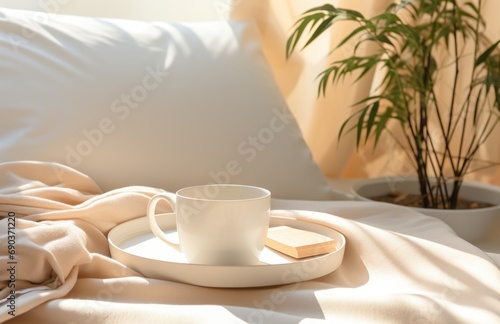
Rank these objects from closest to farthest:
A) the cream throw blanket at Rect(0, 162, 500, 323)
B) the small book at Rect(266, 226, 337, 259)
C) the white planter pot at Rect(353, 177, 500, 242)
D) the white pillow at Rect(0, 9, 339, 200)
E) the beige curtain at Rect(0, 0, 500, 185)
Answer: the cream throw blanket at Rect(0, 162, 500, 323) → the small book at Rect(266, 226, 337, 259) → the white pillow at Rect(0, 9, 339, 200) → the white planter pot at Rect(353, 177, 500, 242) → the beige curtain at Rect(0, 0, 500, 185)

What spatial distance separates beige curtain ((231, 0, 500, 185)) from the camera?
5.39ft

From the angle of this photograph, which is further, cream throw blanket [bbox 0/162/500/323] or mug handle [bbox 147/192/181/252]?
mug handle [bbox 147/192/181/252]

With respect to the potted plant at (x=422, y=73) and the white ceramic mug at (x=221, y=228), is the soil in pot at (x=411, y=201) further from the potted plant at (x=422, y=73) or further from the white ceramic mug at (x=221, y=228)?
the white ceramic mug at (x=221, y=228)

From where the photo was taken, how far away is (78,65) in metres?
1.14

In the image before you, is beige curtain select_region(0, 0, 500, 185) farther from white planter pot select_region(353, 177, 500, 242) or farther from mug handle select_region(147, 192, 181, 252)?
mug handle select_region(147, 192, 181, 252)

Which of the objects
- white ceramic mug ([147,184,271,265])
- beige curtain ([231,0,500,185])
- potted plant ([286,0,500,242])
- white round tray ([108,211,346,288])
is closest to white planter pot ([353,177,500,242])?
potted plant ([286,0,500,242])

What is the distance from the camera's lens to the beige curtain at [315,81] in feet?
5.39

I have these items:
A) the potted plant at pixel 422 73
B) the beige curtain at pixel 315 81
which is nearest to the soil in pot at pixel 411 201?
Answer: the potted plant at pixel 422 73

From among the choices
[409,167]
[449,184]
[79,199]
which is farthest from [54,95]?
[409,167]

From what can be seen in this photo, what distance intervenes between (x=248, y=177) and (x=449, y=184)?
1.97 ft

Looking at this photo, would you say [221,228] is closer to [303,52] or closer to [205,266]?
[205,266]

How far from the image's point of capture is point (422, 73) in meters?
1.54

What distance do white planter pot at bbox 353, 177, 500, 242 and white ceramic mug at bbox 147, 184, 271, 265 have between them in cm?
55

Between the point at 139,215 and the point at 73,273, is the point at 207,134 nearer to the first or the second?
the point at 139,215
